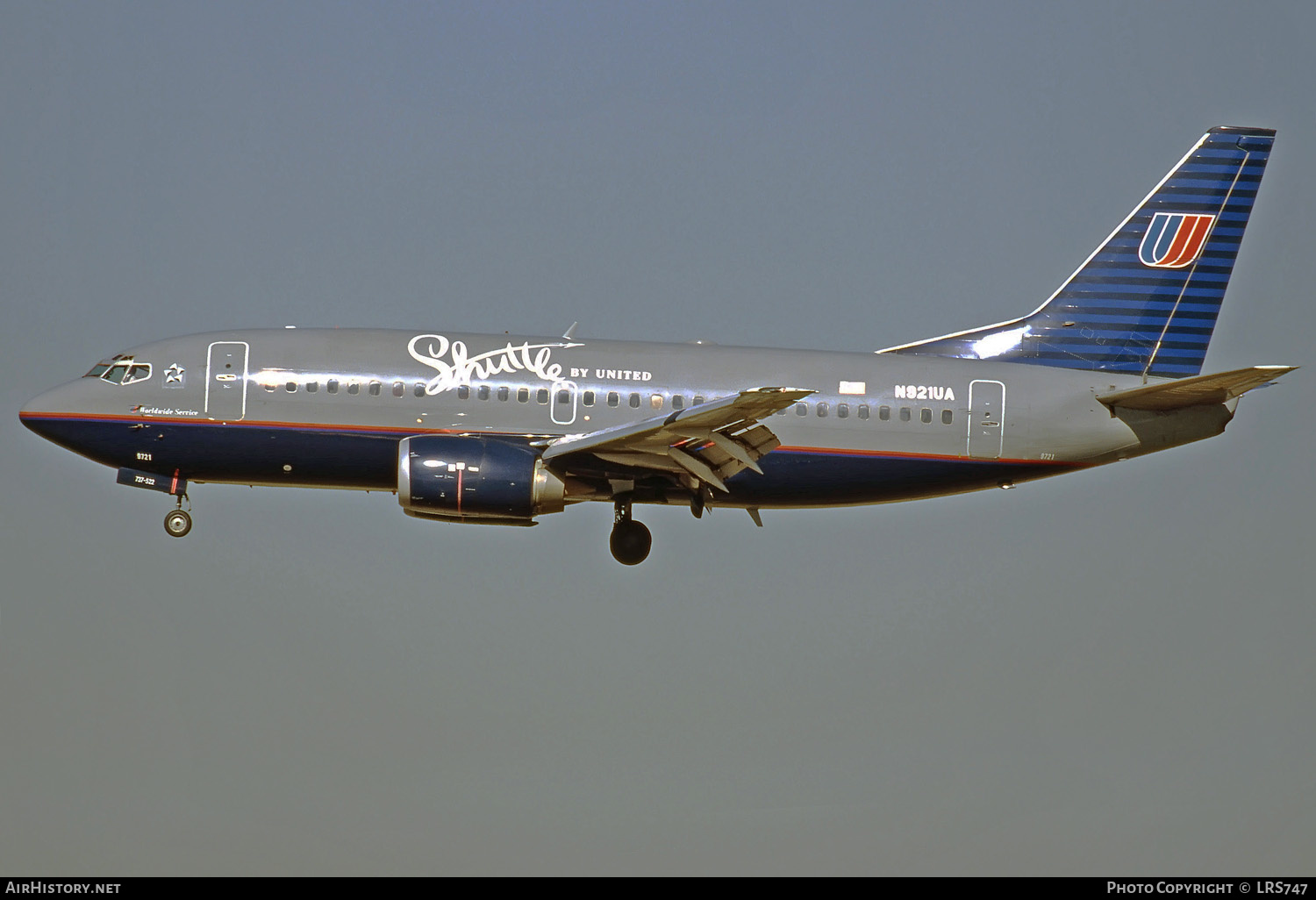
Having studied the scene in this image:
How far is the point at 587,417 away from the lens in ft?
106

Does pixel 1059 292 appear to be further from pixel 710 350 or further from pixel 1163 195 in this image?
pixel 710 350

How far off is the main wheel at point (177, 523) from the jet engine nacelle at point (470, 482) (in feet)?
16.9

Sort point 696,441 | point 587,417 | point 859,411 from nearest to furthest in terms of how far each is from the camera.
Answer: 1. point 696,441
2. point 587,417
3. point 859,411

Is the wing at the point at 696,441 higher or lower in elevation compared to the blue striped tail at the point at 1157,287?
lower

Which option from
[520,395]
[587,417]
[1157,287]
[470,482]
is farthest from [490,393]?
[1157,287]

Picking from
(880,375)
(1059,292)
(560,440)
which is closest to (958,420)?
(880,375)

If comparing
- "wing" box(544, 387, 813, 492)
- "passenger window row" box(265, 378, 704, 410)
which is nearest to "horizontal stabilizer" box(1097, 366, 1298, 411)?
"wing" box(544, 387, 813, 492)

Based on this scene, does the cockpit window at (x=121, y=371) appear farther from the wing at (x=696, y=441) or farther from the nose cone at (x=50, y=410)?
the wing at (x=696, y=441)

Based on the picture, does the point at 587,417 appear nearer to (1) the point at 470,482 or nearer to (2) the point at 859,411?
(1) the point at 470,482

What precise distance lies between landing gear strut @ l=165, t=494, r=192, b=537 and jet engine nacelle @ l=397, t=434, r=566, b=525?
514cm

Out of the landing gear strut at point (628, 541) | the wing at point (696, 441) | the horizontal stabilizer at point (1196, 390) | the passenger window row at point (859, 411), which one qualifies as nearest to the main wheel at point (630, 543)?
the landing gear strut at point (628, 541)

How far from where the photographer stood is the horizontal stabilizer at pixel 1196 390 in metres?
30.1

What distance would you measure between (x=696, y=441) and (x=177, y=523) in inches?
401
